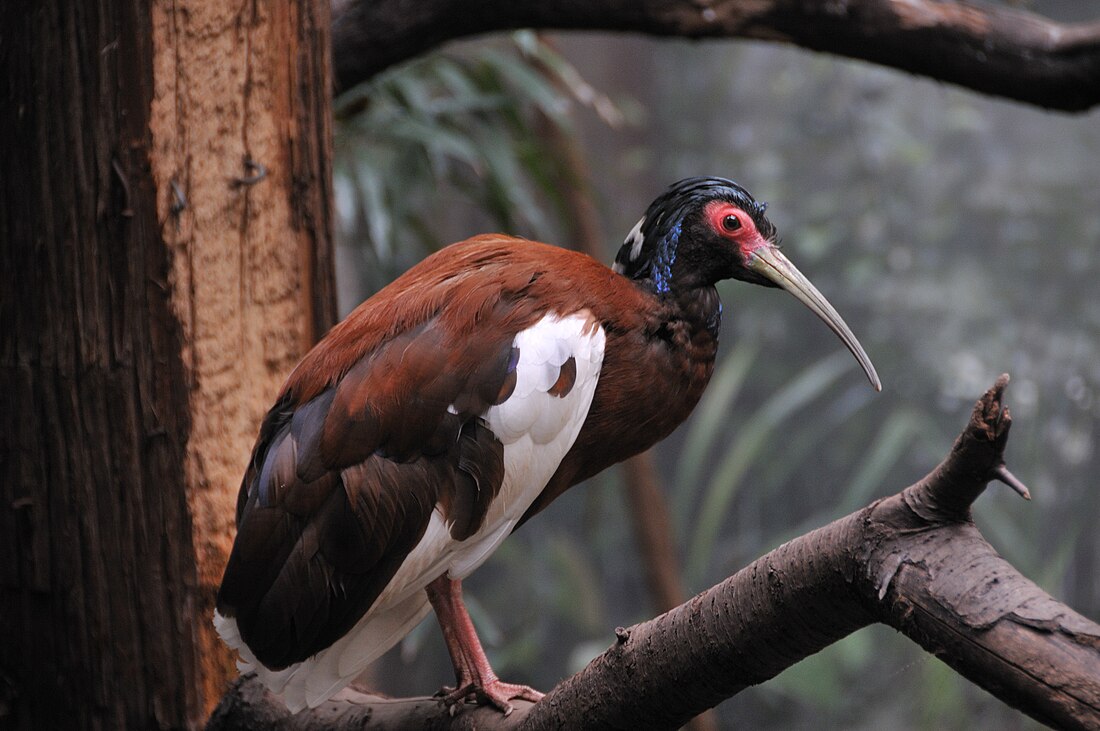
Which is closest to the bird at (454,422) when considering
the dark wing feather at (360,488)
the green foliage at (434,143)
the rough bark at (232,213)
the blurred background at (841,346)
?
the dark wing feather at (360,488)

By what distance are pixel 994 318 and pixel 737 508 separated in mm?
1328

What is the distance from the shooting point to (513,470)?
1.43 m

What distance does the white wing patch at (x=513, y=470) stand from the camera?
1401mm

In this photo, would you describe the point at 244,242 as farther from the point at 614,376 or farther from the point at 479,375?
the point at 614,376

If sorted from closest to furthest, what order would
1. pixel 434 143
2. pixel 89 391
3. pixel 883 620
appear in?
pixel 883 620 → pixel 89 391 → pixel 434 143

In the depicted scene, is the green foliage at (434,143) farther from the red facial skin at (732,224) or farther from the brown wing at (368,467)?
the brown wing at (368,467)

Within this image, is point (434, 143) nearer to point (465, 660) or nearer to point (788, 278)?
point (788, 278)

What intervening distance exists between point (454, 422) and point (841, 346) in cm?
336

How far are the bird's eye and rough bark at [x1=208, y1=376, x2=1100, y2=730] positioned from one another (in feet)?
2.14

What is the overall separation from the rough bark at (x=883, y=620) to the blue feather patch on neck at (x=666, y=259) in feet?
1.91

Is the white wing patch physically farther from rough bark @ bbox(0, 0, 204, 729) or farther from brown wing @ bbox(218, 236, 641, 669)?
rough bark @ bbox(0, 0, 204, 729)

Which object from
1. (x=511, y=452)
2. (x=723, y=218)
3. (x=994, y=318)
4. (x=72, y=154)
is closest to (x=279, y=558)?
(x=511, y=452)

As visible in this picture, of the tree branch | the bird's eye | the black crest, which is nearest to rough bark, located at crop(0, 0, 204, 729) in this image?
the tree branch

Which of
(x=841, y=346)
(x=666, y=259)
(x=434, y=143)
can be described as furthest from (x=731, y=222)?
(x=841, y=346)
